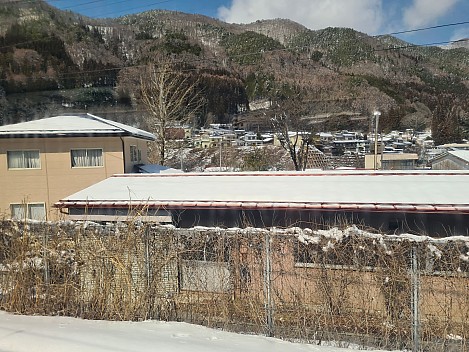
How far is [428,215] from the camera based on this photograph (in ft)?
21.4

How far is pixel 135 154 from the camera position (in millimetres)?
16781

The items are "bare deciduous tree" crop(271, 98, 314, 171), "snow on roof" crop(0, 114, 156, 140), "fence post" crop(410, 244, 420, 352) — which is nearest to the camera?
"fence post" crop(410, 244, 420, 352)

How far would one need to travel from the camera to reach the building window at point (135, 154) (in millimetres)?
16234

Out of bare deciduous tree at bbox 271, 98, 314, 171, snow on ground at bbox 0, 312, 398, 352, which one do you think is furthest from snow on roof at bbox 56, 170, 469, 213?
bare deciduous tree at bbox 271, 98, 314, 171

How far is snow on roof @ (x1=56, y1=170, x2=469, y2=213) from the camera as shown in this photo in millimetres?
6645

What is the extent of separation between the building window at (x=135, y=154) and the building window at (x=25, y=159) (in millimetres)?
3831

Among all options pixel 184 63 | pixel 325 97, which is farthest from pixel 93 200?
pixel 184 63

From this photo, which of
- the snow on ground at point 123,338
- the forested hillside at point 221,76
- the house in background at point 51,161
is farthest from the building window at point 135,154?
the snow on ground at point 123,338

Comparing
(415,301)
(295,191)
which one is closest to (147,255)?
(415,301)

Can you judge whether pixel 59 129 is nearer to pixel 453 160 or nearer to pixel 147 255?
pixel 147 255

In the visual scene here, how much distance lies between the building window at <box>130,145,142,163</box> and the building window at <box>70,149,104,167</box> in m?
1.63

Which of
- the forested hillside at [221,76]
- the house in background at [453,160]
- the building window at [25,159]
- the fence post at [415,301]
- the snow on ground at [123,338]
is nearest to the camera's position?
the snow on ground at [123,338]

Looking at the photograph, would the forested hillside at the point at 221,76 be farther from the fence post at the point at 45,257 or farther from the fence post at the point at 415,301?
the fence post at the point at 415,301

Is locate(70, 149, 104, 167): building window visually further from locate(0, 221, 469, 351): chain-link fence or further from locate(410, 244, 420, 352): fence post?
locate(410, 244, 420, 352): fence post
